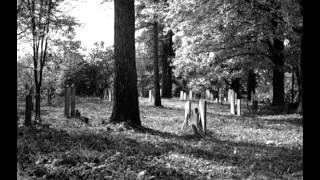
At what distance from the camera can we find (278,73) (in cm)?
2444

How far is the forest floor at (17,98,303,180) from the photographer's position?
602 cm

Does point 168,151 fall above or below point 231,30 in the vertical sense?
below

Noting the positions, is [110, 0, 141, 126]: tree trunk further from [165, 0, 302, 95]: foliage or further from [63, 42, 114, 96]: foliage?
[63, 42, 114, 96]: foliage

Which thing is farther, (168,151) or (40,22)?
(40,22)

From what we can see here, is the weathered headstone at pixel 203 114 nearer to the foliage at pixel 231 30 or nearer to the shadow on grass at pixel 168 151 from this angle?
the shadow on grass at pixel 168 151

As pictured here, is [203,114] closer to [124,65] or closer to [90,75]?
[124,65]

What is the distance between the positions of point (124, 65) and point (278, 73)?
1535 cm

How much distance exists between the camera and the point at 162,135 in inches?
422

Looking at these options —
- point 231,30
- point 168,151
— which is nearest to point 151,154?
point 168,151

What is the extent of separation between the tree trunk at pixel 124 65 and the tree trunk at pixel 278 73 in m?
12.6

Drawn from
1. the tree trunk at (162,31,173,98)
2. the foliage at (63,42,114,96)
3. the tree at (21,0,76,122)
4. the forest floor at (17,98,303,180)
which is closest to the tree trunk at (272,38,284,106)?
the forest floor at (17,98,303,180)

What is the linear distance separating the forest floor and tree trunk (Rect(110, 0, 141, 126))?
59 cm

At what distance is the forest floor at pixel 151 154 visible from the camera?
602cm
